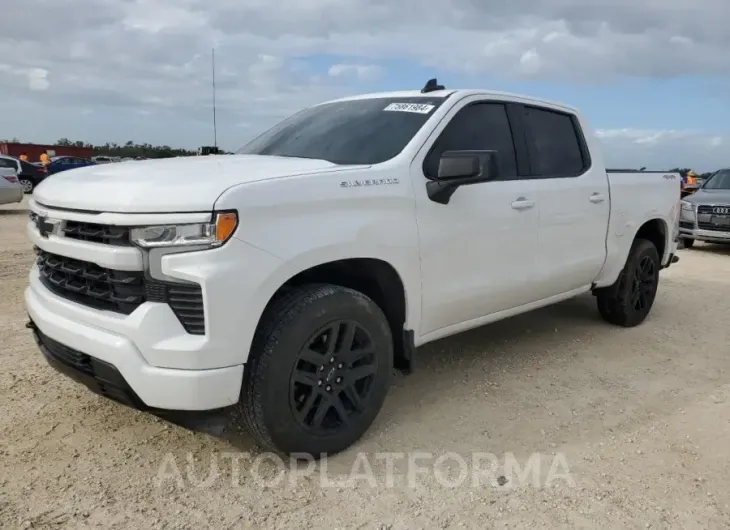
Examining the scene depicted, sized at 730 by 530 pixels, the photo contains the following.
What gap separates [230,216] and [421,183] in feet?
4.08

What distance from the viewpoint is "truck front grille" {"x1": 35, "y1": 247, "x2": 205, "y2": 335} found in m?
2.66

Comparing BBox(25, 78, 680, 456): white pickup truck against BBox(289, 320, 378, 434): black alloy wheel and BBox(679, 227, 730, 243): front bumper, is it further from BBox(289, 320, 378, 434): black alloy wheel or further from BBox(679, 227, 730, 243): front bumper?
BBox(679, 227, 730, 243): front bumper

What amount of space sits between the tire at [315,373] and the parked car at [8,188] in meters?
15.4

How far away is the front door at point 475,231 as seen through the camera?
142 inches

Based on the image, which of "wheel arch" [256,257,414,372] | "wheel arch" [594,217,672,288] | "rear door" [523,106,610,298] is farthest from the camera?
"wheel arch" [594,217,672,288]

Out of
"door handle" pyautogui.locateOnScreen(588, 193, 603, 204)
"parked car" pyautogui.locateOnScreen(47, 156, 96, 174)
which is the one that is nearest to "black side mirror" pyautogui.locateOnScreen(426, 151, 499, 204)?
"door handle" pyautogui.locateOnScreen(588, 193, 603, 204)

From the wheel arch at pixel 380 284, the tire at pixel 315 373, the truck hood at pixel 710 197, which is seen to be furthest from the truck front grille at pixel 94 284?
the truck hood at pixel 710 197

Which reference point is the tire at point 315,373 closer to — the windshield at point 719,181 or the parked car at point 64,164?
the windshield at point 719,181

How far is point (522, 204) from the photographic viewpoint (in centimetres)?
420

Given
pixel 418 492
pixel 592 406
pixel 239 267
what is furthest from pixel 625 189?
pixel 239 267

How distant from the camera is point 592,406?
4023mm

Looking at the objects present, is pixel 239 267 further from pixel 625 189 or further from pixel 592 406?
pixel 625 189

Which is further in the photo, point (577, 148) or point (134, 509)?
point (577, 148)

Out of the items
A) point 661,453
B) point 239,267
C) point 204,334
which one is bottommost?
point 661,453
